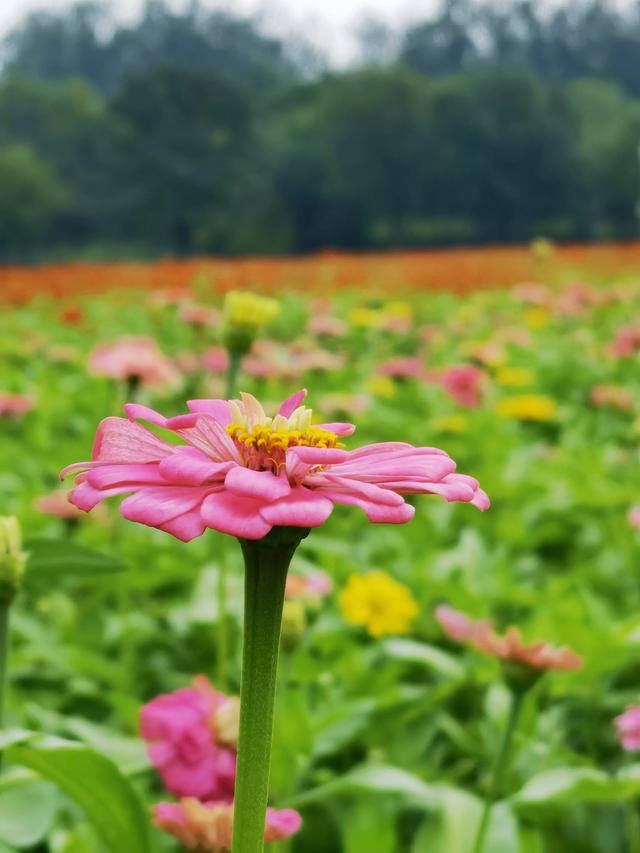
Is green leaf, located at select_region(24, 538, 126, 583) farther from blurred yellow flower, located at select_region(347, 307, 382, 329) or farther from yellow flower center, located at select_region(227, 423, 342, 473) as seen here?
blurred yellow flower, located at select_region(347, 307, 382, 329)

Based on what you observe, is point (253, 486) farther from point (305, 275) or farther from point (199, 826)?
point (305, 275)

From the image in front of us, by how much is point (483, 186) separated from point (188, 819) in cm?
1882

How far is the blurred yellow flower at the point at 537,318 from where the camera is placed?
3.50m

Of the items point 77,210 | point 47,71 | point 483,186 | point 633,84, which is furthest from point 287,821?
point 47,71

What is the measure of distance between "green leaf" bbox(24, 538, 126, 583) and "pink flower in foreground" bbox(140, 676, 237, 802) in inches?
4.0

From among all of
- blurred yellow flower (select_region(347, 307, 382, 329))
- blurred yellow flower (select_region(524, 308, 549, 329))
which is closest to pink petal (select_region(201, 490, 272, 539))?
blurred yellow flower (select_region(347, 307, 382, 329))

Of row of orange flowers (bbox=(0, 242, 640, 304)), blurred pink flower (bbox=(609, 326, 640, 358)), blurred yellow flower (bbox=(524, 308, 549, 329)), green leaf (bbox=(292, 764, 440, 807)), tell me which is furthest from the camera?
row of orange flowers (bbox=(0, 242, 640, 304))

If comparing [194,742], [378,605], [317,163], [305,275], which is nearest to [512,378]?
[378,605]

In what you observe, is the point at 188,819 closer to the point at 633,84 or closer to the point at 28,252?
the point at 28,252

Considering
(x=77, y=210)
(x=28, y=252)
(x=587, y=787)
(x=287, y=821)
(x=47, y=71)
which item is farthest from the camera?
(x=47, y=71)

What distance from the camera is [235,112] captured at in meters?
18.5

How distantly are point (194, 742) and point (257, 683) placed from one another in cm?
29

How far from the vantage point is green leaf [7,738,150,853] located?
521 mm

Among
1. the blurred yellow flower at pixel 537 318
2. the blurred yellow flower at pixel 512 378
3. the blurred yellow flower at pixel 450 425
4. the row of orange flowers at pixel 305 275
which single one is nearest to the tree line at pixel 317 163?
the row of orange flowers at pixel 305 275
